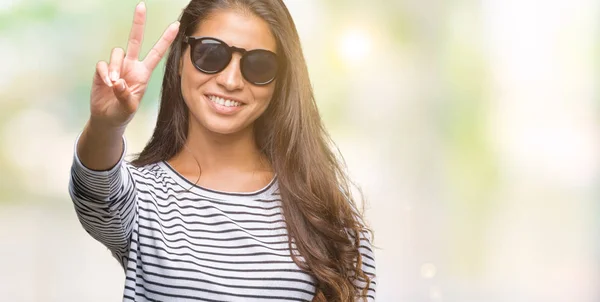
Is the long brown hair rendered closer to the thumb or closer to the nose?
the nose

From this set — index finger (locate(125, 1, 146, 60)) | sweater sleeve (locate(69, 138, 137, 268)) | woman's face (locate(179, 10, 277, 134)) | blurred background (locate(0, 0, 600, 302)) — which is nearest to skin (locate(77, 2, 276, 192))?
woman's face (locate(179, 10, 277, 134))

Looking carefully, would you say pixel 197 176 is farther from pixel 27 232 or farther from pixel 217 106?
pixel 27 232

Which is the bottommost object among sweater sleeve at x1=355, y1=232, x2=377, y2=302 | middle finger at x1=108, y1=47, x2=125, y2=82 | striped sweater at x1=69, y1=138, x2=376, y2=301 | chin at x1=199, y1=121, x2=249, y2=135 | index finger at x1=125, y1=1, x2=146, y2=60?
sweater sleeve at x1=355, y1=232, x2=377, y2=302

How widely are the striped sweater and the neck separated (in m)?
0.07

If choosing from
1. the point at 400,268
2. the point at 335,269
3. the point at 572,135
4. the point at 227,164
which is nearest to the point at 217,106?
the point at 227,164

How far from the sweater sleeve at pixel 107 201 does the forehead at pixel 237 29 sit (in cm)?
32

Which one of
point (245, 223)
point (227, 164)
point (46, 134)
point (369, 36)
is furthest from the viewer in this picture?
point (369, 36)

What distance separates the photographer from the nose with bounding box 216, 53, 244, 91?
1590 millimetres

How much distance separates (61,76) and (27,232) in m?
0.49

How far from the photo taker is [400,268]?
2.85m

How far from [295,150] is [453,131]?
4.14 ft

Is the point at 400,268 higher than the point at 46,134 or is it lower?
lower

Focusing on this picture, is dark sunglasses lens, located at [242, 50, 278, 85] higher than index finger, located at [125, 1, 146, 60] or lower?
lower

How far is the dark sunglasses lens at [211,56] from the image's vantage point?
1591mm
